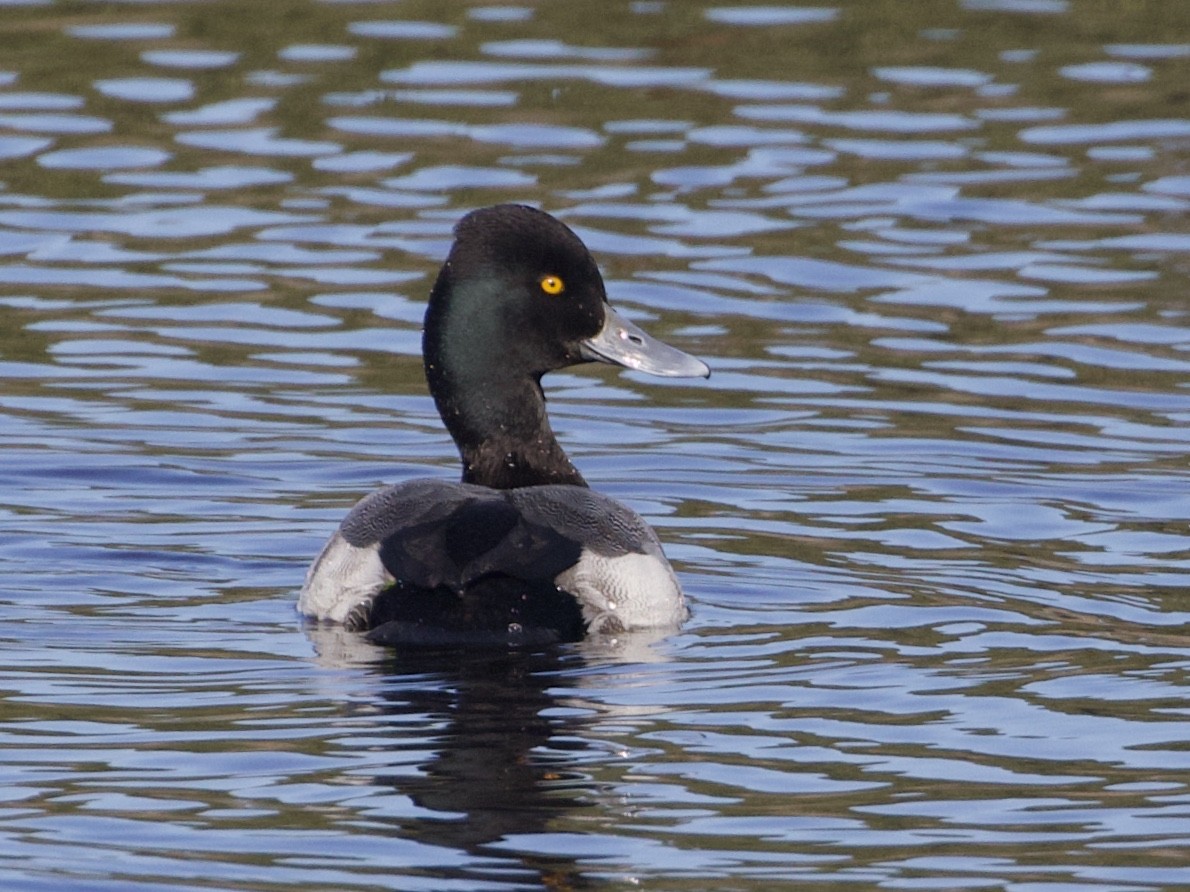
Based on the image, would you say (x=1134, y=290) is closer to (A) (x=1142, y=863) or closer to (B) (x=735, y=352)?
(B) (x=735, y=352)

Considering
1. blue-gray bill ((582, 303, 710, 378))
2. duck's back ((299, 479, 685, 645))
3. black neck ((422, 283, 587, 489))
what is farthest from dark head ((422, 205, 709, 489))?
duck's back ((299, 479, 685, 645))

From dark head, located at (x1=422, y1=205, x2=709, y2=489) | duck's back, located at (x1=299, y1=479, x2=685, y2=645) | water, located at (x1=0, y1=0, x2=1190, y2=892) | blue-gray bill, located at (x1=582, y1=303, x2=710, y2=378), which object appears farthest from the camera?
blue-gray bill, located at (x1=582, y1=303, x2=710, y2=378)

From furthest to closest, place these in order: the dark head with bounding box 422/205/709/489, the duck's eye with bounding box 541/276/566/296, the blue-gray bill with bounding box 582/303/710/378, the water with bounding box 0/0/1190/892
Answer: the blue-gray bill with bounding box 582/303/710/378 < the duck's eye with bounding box 541/276/566/296 < the dark head with bounding box 422/205/709/489 < the water with bounding box 0/0/1190/892

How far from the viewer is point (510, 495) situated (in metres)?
8.29

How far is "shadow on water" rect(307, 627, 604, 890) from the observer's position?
6129 mm

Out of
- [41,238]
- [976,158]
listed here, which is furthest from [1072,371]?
[41,238]

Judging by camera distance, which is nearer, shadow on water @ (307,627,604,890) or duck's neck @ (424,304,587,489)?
shadow on water @ (307,627,604,890)

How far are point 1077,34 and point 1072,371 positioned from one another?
6.37 metres

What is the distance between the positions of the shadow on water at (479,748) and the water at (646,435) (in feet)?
0.06

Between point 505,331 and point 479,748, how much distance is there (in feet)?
8.38

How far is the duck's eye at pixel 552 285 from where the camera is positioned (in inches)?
363

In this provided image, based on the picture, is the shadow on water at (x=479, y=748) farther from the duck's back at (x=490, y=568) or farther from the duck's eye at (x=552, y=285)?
the duck's eye at (x=552, y=285)

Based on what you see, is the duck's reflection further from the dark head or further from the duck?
the dark head

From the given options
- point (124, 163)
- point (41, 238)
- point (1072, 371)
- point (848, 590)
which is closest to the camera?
point (848, 590)
